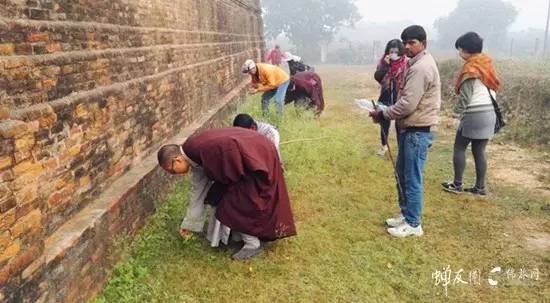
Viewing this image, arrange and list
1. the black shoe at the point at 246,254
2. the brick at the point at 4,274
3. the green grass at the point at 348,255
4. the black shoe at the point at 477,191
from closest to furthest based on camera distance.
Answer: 1. the brick at the point at 4,274
2. the green grass at the point at 348,255
3. the black shoe at the point at 246,254
4. the black shoe at the point at 477,191

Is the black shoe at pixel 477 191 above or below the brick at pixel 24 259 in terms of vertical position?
below

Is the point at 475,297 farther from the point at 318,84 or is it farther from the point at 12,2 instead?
the point at 318,84

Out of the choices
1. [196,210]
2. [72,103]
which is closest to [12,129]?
[72,103]

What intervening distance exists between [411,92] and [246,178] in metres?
1.54

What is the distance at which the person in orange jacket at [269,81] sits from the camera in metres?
7.52

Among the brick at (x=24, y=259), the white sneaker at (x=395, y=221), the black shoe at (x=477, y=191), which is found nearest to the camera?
the brick at (x=24, y=259)

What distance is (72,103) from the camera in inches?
116

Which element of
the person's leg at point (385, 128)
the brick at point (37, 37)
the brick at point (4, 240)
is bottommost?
the person's leg at point (385, 128)

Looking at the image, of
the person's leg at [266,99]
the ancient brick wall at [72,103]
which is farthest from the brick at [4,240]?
the person's leg at [266,99]

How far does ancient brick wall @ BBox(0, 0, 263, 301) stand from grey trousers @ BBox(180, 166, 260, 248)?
27.6 inches

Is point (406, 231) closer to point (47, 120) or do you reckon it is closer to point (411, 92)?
point (411, 92)

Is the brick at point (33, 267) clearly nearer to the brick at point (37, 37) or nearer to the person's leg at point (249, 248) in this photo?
the brick at point (37, 37)

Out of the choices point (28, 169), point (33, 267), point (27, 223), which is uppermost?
point (28, 169)

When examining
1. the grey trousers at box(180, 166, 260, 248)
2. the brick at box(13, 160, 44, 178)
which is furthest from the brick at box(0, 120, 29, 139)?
the grey trousers at box(180, 166, 260, 248)
